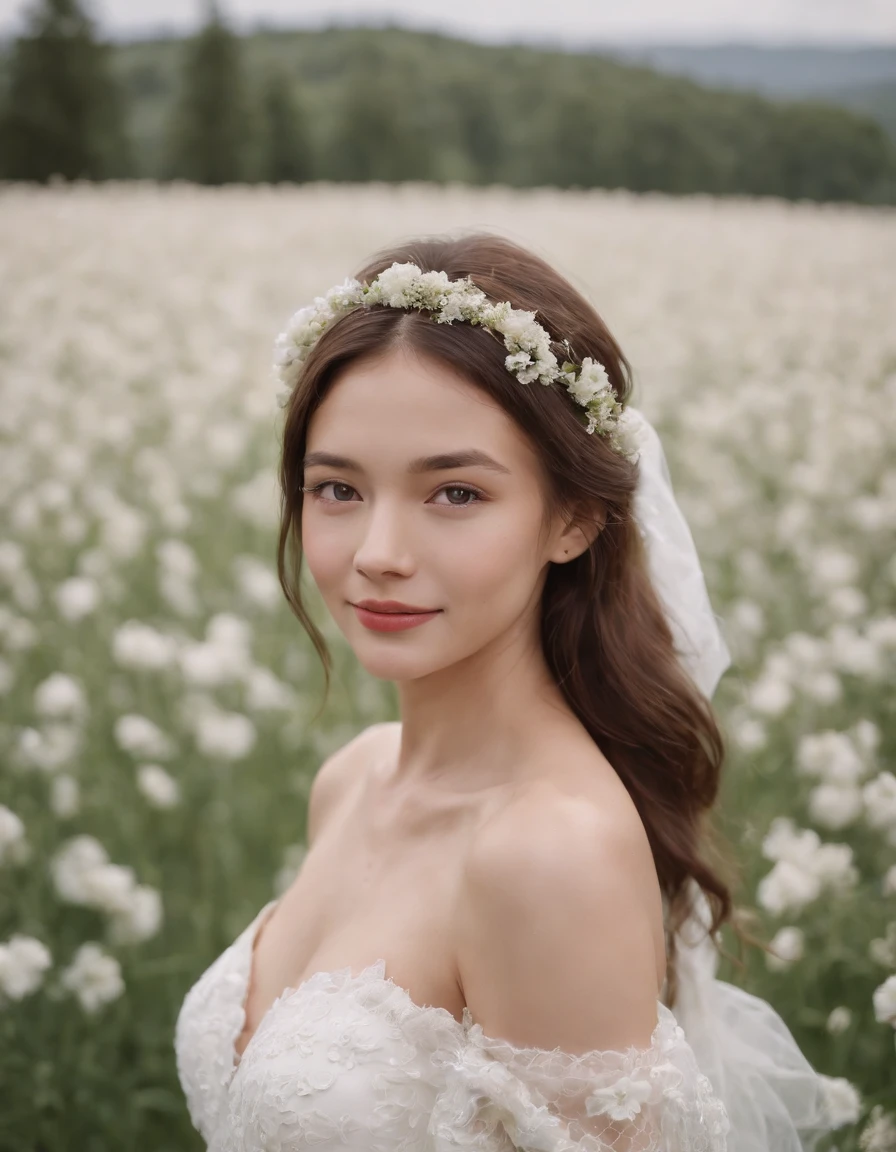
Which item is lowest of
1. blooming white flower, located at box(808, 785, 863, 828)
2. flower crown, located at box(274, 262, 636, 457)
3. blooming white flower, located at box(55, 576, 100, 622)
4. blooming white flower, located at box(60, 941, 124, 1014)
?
blooming white flower, located at box(60, 941, 124, 1014)

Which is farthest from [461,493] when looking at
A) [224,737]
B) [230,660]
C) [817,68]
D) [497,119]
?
[497,119]

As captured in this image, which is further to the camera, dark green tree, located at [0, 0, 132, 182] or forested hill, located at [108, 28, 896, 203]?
dark green tree, located at [0, 0, 132, 182]

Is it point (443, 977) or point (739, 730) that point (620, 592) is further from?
point (739, 730)

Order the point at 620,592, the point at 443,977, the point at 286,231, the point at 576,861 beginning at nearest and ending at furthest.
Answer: the point at 576,861 → the point at 443,977 → the point at 620,592 → the point at 286,231

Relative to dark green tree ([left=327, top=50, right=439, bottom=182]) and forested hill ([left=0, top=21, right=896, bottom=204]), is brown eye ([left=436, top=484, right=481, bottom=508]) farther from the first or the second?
dark green tree ([left=327, top=50, right=439, bottom=182])

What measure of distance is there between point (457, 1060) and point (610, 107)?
30.8 meters

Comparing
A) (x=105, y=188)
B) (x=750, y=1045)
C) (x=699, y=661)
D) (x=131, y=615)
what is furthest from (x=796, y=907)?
(x=105, y=188)

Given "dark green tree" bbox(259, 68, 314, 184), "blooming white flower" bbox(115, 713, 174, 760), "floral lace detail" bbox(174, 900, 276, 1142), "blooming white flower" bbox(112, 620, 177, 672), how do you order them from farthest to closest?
"dark green tree" bbox(259, 68, 314, 184) → "blooming white flower" bbox(112, 620, 177, 672) → "blooming white flower" bbox(115, 713, 174, 760) → "floral lace detail" bbox(174, 900, 276, 1142)

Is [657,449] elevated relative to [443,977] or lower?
elevated

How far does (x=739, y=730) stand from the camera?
148 inches

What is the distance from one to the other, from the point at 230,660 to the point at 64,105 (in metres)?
22.5

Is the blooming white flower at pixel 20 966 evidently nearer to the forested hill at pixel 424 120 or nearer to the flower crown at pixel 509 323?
the flower crown at pixel 509 323

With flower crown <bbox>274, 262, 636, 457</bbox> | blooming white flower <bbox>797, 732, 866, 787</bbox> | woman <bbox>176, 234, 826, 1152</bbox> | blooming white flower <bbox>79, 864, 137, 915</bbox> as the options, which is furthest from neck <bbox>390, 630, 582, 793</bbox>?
blooming white flower <bbox>797, 732, 866, 787</bbox>

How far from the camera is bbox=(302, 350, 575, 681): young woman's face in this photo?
166 cm
